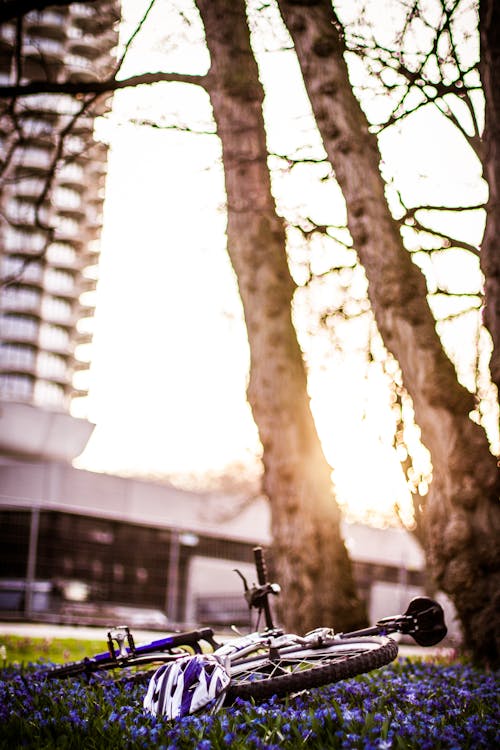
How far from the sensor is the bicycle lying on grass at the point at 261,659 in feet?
13.3

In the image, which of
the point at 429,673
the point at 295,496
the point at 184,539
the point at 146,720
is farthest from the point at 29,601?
the point at 146,720

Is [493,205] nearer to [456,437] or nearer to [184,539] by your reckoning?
[456,437]

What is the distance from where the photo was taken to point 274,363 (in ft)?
24.9

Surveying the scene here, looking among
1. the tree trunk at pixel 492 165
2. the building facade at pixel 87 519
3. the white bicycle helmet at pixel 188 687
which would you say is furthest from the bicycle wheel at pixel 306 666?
the building facade at pixel 87 519

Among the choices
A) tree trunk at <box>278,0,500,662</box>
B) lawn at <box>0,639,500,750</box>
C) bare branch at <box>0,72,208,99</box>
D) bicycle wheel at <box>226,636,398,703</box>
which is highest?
bare branch at <box>0,72,208,99</box>

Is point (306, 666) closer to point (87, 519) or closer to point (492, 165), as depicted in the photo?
point (492, 165)

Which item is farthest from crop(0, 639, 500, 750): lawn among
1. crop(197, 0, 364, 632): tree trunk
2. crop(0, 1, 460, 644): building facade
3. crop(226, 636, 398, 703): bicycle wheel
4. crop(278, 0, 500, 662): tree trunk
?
crop(0, 1, 460, 644): building facade

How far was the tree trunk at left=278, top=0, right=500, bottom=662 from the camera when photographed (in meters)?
5.97

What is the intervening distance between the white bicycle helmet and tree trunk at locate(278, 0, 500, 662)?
2.47 m

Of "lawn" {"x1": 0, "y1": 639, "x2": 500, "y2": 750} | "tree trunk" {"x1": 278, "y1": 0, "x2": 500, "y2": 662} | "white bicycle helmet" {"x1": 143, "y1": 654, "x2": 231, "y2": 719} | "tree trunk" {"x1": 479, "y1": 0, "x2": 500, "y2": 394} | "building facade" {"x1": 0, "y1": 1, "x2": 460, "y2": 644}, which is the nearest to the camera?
"lawn" {"x1": 0, "y1": 639, "x2": 500, "y2": 750}

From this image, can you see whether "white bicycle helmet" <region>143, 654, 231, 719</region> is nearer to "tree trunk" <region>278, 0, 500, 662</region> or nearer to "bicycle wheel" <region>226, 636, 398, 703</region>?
"bicycle wheel" <region>226, 636, 398, 703</region>

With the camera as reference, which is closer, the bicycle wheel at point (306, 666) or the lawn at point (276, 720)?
the lawn at point (276, 720)

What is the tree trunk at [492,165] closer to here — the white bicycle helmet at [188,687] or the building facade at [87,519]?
the white bicycle helmet at [188,687]

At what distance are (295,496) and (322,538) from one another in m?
0.43
